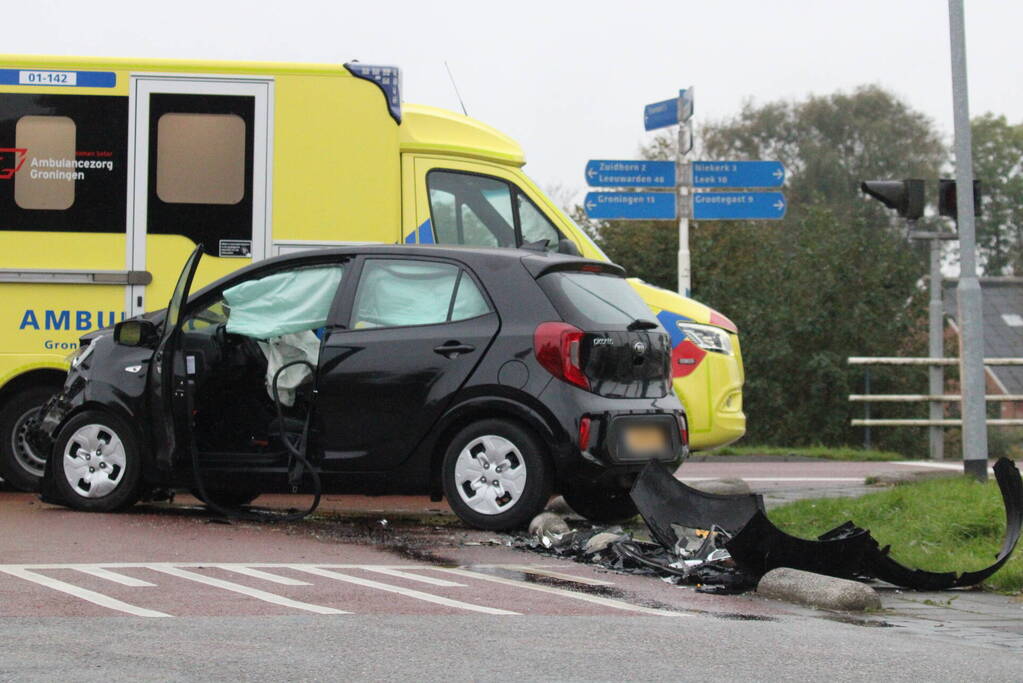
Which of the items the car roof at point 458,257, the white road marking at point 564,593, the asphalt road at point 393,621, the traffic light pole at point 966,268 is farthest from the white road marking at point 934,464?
the white road marking at point 564,593

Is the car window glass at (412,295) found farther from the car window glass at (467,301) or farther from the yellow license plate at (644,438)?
the yellow license plate at (644,438)

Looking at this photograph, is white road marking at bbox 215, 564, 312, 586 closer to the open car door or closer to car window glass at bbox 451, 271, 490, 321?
the open car door

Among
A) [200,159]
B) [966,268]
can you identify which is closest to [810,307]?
[966,268]

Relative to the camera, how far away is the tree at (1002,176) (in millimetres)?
81062

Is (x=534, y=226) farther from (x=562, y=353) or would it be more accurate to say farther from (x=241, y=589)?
(x=241, y=589)

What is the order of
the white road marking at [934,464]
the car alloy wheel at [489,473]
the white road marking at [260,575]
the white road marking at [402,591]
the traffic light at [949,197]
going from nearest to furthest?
the white road marking at [402,591]
the white road marking at [260,575]
the car alloy wheel at [489,473]
the traffic light at [949,197]
the white road marking at [934,464]

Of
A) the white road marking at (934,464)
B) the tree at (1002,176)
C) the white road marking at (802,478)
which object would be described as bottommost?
the white road marking at (802,478)

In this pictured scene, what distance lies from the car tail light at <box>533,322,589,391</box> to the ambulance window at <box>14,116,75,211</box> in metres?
4.26

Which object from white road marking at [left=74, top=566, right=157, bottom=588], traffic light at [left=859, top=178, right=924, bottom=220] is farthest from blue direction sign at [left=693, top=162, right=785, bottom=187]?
white road marking at [left=74, top=566, right=157, bottom=588]

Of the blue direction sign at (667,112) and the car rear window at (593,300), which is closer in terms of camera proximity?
the car rear window at (593,300)

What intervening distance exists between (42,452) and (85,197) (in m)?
1.88

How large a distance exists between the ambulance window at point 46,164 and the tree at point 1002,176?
72.7 metres

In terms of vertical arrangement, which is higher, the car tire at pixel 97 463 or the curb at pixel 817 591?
the car tire at pixel 97 463

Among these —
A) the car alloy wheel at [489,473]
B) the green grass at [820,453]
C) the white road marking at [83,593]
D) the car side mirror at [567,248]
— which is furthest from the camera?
the green grass at [820,453]
